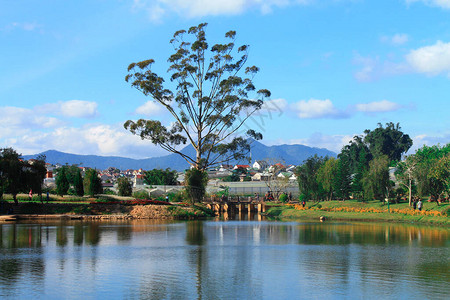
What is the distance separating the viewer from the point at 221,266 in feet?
71.4

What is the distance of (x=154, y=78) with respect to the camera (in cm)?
6800

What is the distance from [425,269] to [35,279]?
15.8m

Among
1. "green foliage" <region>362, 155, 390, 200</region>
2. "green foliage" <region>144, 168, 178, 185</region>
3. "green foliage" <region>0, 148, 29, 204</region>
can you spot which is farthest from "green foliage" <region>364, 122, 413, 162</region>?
"green foliage" <region>0, 148, 29, 204</region>

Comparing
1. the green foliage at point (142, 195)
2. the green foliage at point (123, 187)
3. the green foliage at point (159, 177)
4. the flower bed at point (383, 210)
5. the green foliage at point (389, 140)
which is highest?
the green foliage at point (389, 140)

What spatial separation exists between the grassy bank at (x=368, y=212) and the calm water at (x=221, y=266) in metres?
13.5

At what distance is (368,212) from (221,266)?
35618 mm

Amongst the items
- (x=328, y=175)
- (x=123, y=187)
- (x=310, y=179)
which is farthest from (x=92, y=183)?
(x=328, y=175)

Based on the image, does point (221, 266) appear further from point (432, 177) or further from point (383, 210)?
point (432, 177)

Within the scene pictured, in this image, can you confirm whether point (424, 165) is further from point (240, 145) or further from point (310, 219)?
point (240, 145)

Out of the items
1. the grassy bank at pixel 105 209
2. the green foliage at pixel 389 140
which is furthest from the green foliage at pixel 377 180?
the green foliage at pixel 389 140

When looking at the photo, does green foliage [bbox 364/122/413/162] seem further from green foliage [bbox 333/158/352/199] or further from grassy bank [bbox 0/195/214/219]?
grassy bank [bbox 0/195/214/219]

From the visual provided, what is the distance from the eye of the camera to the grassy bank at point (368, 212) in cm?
4729

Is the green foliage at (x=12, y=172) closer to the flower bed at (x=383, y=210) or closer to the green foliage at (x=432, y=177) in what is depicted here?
the flower bed at (x=383, y=210)

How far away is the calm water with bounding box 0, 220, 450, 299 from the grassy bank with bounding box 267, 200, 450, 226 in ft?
44.2
